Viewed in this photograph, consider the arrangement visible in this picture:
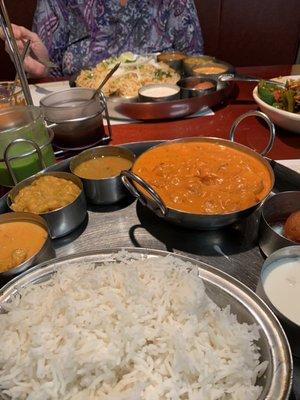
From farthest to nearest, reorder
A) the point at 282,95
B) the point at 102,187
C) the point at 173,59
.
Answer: the point at 173,59
the point at 282,95
the point at 102,187

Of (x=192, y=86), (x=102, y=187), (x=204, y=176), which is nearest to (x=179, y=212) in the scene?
(x=204, y=176)

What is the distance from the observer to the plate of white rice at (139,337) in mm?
874

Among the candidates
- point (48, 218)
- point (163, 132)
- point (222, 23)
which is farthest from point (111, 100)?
point (222, 23)

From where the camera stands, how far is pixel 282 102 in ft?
7.13

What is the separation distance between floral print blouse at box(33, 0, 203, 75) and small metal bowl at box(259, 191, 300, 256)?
259cm

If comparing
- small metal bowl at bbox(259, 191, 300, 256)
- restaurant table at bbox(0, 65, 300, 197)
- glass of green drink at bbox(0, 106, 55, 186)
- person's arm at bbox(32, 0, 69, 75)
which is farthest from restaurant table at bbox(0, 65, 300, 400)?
person's arm at bbox(32, 0, 69, 75)

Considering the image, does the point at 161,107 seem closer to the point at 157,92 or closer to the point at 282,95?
the point at 157,92

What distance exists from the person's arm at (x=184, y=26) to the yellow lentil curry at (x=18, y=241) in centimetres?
282

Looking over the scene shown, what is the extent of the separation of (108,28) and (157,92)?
1277 millimetres

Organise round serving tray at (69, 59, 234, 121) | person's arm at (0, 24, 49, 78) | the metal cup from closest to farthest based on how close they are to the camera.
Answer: the metal cup < round serving tray at (69, 59, 234, 121) < person's arm at (0, 24, 49, 78)

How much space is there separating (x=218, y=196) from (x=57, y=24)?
2776mm

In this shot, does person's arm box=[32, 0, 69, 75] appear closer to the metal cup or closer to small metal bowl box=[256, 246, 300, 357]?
the metal cup

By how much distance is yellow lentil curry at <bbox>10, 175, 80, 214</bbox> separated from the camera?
1.42 meters

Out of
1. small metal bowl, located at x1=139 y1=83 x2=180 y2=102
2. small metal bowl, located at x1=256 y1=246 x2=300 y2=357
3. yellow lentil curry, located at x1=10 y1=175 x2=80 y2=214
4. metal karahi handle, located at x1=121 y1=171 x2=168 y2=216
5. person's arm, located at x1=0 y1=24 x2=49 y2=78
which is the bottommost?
small metal bowl, located at x1=256 y1=246 x2=300 y2=357
